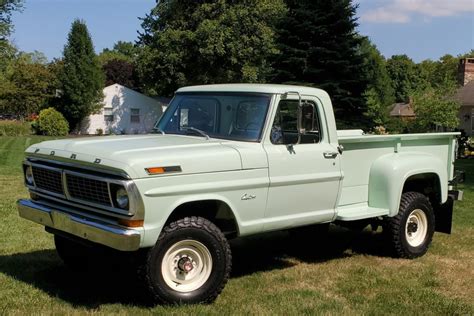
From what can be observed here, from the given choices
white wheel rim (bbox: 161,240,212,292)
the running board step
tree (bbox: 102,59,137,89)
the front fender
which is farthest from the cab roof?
tree (bbox: 102,59,137,89)

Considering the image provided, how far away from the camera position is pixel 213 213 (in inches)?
215

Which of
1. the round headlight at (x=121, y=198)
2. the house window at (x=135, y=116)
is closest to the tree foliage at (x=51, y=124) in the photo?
the house window at (x=135, y=116)

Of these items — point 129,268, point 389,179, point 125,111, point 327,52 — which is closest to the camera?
point 129,268

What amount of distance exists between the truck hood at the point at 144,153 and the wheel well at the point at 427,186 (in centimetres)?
300

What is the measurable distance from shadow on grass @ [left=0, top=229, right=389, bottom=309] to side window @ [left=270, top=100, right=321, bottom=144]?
1637 millimetres

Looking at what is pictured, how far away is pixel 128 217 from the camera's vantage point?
4.66m

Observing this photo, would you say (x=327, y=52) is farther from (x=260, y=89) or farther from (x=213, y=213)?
(x=213, y=213)

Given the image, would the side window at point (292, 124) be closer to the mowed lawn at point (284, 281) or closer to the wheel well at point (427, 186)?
the mowed lawn at point (284, 281)

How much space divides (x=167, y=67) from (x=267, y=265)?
115ft

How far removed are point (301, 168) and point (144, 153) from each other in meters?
1.73

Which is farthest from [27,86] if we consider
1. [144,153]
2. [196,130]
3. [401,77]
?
[401,77]

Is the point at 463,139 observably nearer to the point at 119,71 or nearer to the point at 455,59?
the point at 119,71

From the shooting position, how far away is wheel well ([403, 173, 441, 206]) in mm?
7359

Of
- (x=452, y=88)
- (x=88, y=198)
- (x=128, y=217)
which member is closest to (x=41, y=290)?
(x=88, y=198)
